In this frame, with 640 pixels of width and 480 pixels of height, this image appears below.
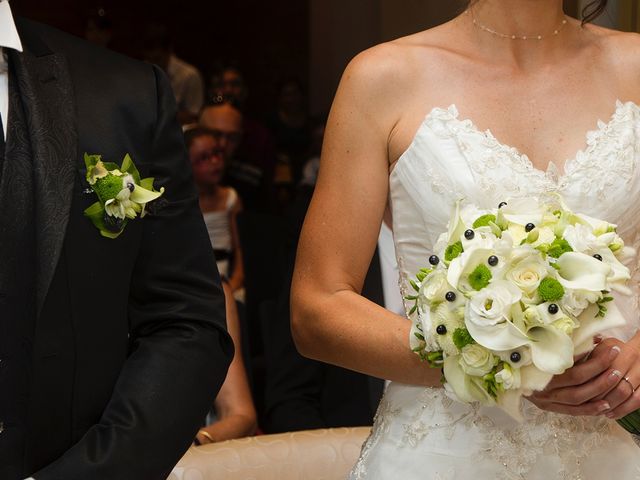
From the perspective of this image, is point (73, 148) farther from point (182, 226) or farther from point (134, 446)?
point (134, 446)

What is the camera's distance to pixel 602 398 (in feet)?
6.38

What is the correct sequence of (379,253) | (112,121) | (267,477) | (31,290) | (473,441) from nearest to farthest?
(31,290) < (112,121) < (473,441) < (267,477) < (379,253)

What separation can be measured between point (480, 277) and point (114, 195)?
0.61 meters

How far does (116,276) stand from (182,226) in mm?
155

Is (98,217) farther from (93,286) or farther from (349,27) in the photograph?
(349,27)

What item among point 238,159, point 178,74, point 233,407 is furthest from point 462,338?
point 178,74

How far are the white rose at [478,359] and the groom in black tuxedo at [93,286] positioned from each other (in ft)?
1.63

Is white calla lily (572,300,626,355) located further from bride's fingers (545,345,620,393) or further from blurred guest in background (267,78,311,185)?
blurred guest in background (267,78,311,185)

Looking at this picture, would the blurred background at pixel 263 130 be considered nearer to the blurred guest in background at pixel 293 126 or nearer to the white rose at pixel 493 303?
the blurred guest in background at pixel 293 126

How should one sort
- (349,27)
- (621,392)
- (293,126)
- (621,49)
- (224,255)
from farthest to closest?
(293,126), (349,27), (224,255), (621,49), (621,392)

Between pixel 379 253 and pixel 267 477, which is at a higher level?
pixel 379 253

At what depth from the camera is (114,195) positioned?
195cm

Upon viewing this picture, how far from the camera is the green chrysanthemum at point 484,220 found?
1828 millimetres

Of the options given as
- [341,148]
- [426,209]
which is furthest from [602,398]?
[341,148]
